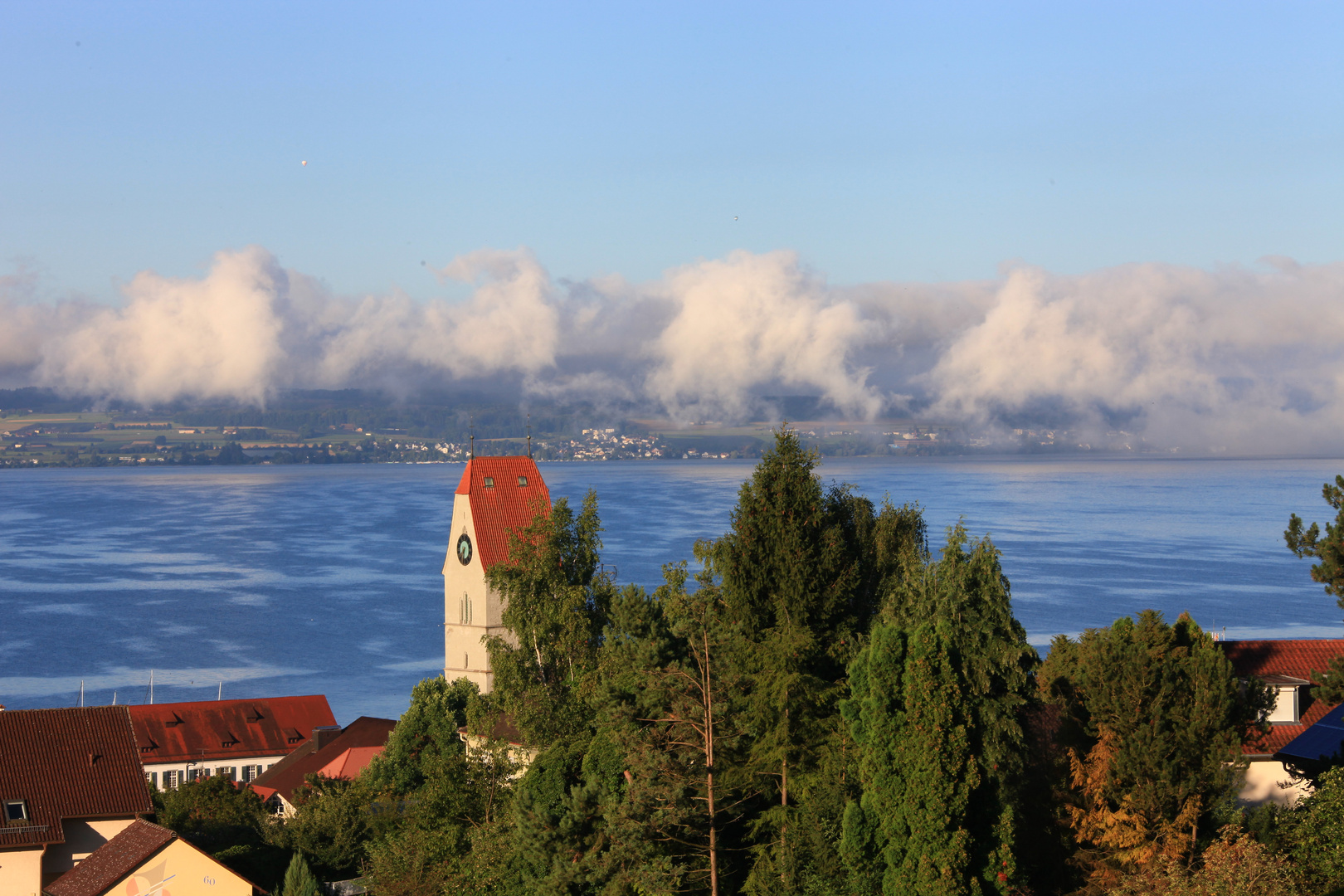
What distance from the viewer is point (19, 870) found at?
38.5 metres

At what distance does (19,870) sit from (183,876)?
5814 millimetres

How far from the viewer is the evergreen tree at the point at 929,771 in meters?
29.1

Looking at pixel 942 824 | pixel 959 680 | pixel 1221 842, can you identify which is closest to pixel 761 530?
pixel 959 680

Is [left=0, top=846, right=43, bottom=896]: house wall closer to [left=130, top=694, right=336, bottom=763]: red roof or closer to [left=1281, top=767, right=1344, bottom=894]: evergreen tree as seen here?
[left=1281, top=767, right=1344, bottom=894]: evergreen tree

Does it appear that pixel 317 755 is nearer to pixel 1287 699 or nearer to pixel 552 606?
pixel 552 606

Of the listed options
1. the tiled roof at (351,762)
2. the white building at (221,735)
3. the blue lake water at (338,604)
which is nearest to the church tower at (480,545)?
the tiled roof at (351,762)

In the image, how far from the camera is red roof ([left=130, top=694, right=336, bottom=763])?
81.1 metres

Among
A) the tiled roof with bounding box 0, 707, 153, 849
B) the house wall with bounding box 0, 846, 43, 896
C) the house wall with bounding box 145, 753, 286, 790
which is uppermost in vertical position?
the tiled roof with bounding box 0, 707, 153, 849

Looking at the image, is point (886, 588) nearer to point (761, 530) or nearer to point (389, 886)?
point (761, 530)

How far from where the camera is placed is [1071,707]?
35156mm

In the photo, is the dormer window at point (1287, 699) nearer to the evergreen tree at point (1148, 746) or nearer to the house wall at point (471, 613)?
the evergreen tree at point (1148, 746)

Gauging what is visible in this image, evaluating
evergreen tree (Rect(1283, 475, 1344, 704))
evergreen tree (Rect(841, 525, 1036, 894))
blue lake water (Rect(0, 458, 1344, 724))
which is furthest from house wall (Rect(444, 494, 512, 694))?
evergreen tree (Rect(1283, 475, 1344, 704))

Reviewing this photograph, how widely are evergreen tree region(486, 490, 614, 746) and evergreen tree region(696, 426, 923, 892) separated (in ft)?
30.1

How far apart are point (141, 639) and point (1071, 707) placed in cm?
10680
